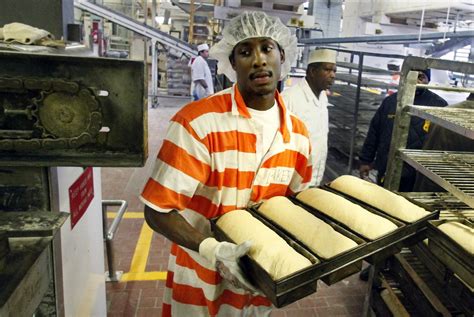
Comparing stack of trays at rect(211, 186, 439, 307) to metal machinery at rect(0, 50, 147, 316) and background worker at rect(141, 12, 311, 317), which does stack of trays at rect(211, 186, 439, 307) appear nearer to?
background worker at rect(141, 12, 311, 317)

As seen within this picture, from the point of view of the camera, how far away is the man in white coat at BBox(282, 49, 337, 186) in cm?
318

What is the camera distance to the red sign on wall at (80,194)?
149cm

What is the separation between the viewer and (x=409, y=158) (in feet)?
6.07

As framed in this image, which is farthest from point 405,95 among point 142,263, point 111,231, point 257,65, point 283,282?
point 142,263

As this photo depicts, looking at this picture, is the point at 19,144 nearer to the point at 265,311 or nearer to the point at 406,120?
the point at 265,311

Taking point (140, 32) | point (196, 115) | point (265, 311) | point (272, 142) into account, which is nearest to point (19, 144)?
point (196, 115)

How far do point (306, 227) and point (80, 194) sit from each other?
0.96 m

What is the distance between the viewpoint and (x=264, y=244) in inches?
46.4

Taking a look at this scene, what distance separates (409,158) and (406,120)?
202 mm

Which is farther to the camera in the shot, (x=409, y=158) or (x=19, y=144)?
(x=409, y=158)

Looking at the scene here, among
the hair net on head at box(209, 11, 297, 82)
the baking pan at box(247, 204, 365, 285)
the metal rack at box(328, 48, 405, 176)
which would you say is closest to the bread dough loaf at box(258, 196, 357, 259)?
the baking pan at box(247, 204, 365, 285)

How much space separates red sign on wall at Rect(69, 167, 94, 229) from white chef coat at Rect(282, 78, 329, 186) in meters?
1.85

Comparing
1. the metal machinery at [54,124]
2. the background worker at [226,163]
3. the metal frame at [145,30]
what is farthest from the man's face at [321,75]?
the metal frame at [145,30]

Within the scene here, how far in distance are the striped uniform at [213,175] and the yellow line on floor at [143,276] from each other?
137 centimetres
